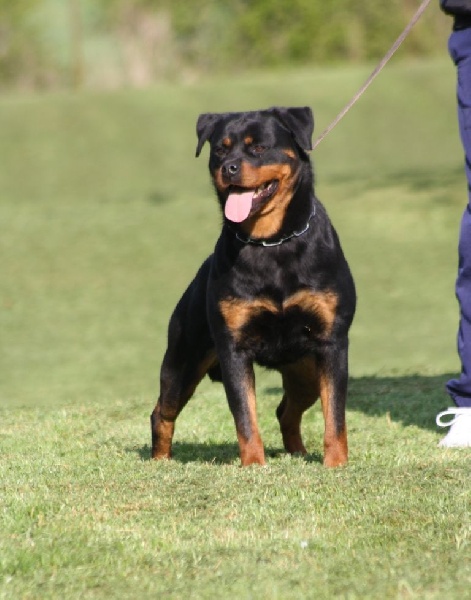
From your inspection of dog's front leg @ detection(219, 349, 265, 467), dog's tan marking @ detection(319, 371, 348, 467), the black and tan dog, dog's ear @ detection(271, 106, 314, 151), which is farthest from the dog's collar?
dog's tan marking @ detection(319, 371, 348, 467)

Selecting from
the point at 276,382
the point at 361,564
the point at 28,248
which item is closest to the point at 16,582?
the point at 361,564

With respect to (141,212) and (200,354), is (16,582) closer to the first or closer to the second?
(200,354)

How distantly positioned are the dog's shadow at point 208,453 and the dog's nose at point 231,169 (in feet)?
4.60

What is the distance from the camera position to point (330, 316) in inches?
216

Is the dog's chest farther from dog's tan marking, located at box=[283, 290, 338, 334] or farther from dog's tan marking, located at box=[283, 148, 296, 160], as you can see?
dog's tan marking, located at box=[283, 148, 296, 160]

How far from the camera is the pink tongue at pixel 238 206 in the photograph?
5.44m

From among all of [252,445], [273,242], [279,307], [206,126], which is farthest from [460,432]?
[206,126]

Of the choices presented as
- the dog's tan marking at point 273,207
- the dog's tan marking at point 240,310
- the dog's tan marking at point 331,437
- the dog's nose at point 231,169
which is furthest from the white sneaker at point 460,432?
the dog's nose at point 231,169

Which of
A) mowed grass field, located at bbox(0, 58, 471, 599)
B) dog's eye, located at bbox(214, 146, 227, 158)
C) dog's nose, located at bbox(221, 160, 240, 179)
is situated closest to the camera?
mowed grass field, located at bbox(0, 58, 471, 599)

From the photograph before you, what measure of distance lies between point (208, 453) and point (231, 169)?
71.1 inches

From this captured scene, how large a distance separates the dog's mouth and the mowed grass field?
1.14 metres

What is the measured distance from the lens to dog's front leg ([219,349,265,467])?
219 inches

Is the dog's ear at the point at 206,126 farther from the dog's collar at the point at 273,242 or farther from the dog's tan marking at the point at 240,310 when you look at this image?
the dog's tan marking at the point at 240,310

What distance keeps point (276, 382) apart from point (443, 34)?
36.7 m
